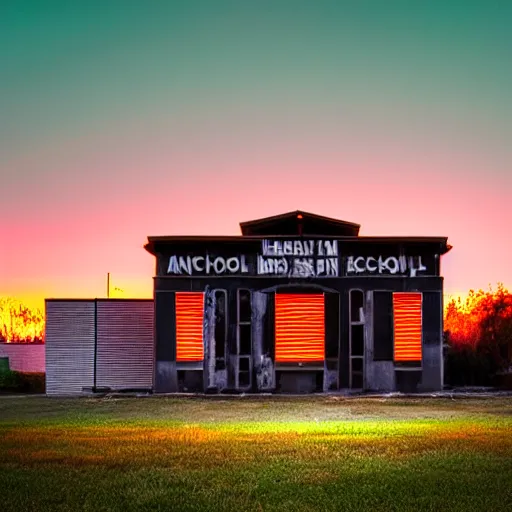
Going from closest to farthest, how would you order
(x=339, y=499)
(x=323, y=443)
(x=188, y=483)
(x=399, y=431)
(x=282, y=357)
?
(x=339, y=499), (x=188, y=483), (x=323, y=443), (x=399, y=431), (x=282, y=357)

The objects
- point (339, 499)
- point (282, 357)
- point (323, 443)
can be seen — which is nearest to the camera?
point (339, 499)

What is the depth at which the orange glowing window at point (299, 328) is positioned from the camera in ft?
93.9

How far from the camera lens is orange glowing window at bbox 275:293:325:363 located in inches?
1126

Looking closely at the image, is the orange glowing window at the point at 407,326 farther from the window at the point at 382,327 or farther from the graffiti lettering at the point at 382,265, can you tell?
the graffiti lettering at the point at 382,265

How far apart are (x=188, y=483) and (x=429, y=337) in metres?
20.3

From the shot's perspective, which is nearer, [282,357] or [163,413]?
[163,413]

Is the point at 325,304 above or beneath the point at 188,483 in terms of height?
above

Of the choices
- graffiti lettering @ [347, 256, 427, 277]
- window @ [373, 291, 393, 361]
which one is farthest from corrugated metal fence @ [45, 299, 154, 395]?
window @ [373, 291, 393, 361]

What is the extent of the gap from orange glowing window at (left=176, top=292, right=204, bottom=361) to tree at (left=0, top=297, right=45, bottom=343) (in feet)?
198

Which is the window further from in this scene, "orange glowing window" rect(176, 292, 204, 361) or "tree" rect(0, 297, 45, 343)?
"tree" rect(0, 297, 45, 343)

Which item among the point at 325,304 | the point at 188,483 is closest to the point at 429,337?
the point at 325,304

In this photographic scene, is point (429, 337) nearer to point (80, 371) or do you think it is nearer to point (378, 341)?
point (378, 341)

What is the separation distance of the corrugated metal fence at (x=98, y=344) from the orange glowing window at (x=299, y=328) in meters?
5.08

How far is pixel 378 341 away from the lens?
28.8 metres
